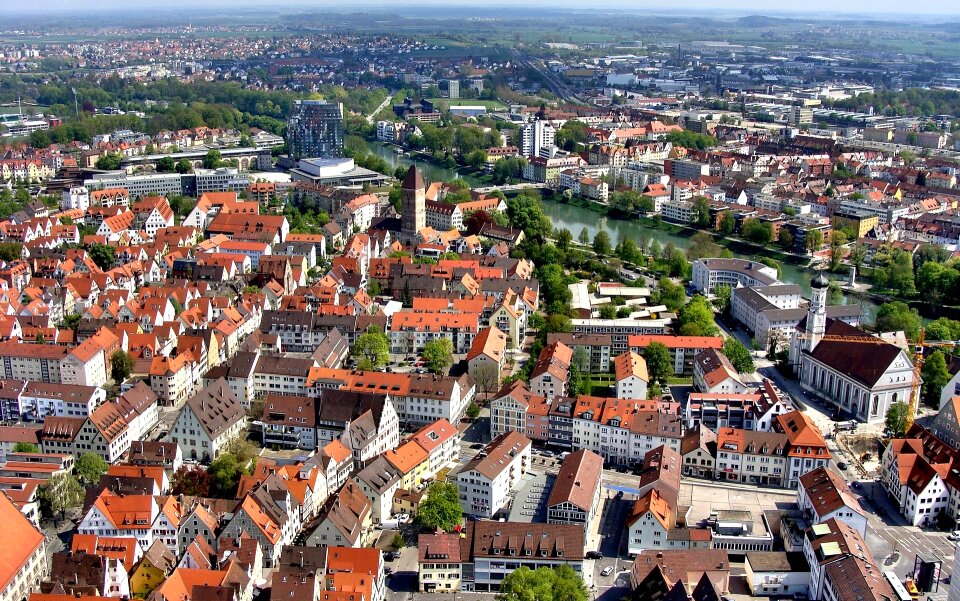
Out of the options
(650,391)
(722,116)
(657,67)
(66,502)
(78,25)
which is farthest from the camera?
(78,25)

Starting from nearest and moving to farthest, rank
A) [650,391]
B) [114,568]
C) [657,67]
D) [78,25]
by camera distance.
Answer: [114,568] < [650,391] < [657,67] < [78,25]

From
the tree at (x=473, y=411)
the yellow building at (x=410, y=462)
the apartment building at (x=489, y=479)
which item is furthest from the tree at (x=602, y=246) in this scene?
the yellow building at (x=410, y=462)

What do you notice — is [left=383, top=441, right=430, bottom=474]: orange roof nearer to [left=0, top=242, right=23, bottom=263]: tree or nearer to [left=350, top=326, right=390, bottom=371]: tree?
[left=350, top=326, right=390, bottom=371]: tree

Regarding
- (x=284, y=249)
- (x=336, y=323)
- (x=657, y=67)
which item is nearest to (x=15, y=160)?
(x=284, y=249)

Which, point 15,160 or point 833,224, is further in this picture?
point 15,160

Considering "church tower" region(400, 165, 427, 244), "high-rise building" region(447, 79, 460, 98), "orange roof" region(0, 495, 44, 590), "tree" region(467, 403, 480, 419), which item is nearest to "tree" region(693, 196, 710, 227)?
"church tower" region(400, 165, 427, 244)

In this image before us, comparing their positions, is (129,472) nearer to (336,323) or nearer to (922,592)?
(336,323)
